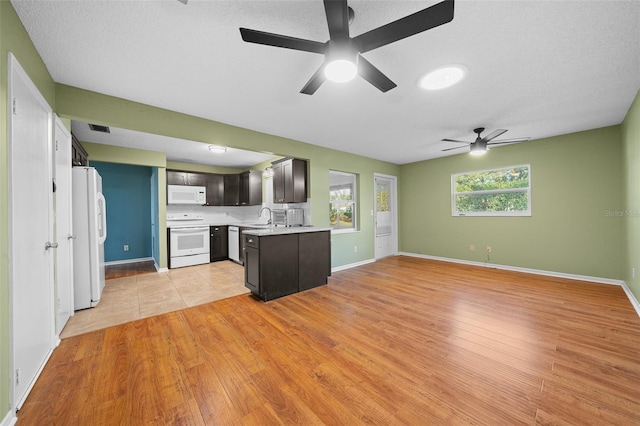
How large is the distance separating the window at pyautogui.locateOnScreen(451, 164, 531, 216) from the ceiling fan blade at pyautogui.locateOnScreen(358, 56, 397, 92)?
4235 mm

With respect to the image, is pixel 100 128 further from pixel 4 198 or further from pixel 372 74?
pixel 372 74

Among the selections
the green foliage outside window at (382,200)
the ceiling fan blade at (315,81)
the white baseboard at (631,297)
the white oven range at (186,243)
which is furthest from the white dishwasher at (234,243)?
the white baseboard at (631,297)

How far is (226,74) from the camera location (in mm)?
2164

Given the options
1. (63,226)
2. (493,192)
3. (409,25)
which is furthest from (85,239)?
(493,192)

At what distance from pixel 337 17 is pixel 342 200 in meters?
4.10

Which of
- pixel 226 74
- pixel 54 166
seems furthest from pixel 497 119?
pixel 54 166

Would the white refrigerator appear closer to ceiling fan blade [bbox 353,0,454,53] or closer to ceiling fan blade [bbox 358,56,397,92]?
ceiling fan blade [bbox 358,56,397,92]

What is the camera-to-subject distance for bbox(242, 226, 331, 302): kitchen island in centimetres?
326

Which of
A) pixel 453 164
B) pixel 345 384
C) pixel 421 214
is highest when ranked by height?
pixel 453 164

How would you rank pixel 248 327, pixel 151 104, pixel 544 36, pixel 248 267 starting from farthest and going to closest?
pixel 248 267, pixel 151 104, pixel 248 327, pixel 544 36

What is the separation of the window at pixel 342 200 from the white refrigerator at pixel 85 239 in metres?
3.73

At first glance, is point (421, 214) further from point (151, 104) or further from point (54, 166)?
point (54, 166)

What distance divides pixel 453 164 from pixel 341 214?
9.08 feet

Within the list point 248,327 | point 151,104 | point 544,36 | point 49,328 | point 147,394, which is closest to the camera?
point 147,394
